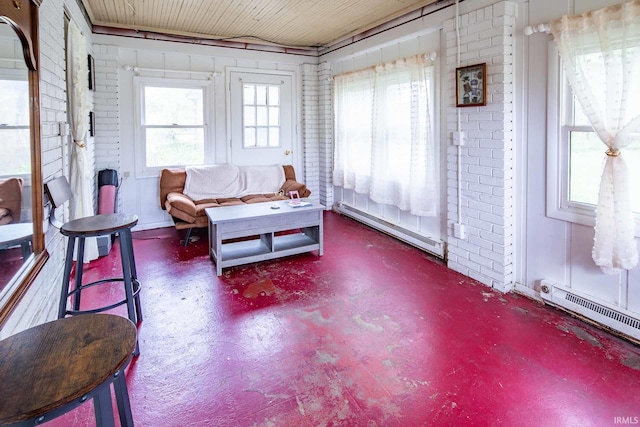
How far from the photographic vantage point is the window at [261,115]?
629 centimetres

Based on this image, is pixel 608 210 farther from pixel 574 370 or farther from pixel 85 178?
pixel 85 178

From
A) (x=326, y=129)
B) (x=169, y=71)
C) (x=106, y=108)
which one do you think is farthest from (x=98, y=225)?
(x=326, y=129)

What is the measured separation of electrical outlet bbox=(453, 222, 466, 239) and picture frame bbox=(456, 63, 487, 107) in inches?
44.5

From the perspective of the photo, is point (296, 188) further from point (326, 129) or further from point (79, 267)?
point (79, 267)

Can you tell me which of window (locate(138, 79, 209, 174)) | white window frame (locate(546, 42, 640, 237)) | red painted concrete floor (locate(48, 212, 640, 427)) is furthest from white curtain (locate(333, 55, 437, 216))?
window (locate(138, 79, 209, 174))

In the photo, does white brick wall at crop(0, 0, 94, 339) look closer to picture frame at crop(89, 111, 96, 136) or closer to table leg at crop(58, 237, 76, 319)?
table leg at crop(58, 237, 76, 319)

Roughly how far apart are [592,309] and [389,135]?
9.65 feet

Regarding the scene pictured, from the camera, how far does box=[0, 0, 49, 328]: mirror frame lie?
1.83 meters

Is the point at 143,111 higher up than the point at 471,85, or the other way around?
the point at 143,111

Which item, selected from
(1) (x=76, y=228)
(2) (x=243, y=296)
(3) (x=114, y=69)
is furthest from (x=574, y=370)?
(3) (x=114, y=69)

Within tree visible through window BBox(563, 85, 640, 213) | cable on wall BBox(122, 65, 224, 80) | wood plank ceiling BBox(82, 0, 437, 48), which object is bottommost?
tree visible through window BBox(563, 85, 640, 213)

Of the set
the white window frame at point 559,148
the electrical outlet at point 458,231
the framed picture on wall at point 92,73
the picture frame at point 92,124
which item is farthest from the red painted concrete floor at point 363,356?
the framed picture on wall at point 92,73

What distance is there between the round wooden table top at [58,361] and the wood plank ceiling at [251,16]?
13.2 ft

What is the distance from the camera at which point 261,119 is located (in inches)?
254
